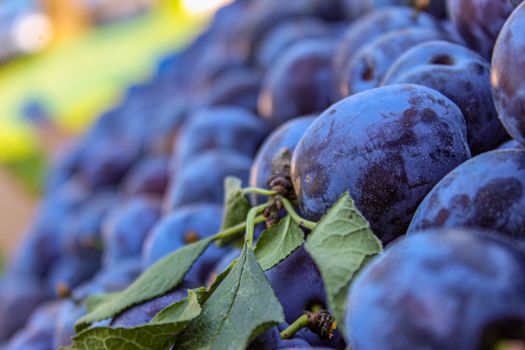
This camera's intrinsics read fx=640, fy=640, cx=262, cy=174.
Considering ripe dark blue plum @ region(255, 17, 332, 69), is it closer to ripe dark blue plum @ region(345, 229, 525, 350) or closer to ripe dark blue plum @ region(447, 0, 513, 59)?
ripe dark blue plum @ region(447, 0, 513, 59)

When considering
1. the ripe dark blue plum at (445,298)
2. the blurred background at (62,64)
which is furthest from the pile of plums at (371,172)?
the blurred background at (62,64)

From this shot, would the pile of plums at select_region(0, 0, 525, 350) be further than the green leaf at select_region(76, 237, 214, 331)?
No

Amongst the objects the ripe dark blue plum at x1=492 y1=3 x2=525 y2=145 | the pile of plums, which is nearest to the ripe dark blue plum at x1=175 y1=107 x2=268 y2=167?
the pile of plums

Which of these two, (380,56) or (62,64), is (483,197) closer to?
(380,56)

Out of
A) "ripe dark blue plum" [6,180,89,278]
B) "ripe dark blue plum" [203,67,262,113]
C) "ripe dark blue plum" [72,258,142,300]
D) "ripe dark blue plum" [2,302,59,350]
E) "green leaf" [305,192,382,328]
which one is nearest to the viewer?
"green leaf" [305,192,382,328]

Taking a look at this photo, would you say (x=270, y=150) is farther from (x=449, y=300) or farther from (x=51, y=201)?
(x=51, y=201)


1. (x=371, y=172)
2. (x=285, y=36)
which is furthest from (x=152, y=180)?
(x=371, y=172)

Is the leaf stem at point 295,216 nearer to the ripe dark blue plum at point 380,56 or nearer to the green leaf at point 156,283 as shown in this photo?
the green leaf at point 156,283
